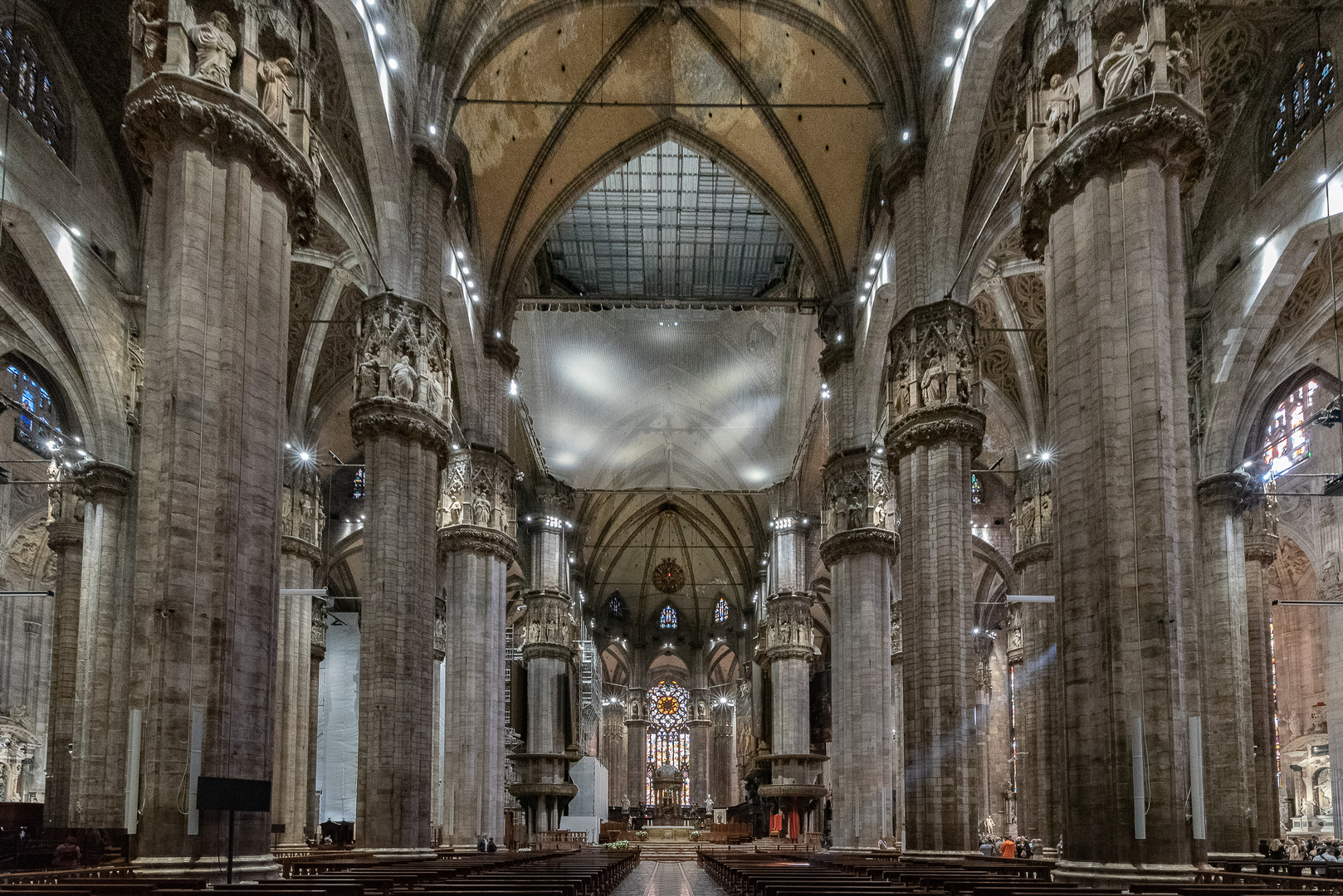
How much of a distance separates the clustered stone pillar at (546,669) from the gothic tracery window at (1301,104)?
3022 centimetres

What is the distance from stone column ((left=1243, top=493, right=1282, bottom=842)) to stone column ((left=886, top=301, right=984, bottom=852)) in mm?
7211

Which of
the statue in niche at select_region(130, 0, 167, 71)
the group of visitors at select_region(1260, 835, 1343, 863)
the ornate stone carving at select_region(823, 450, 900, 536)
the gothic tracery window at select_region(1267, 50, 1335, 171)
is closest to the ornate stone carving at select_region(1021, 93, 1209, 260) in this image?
the gothic tracery window at select_region(1267, 50, 1335, 171)

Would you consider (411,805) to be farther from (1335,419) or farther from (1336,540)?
(1336,540)

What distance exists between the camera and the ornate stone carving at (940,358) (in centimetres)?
2348

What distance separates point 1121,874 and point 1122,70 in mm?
8958

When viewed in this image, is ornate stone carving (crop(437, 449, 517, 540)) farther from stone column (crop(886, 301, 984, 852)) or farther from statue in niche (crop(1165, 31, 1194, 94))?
statue in niche (crop(1165, 31, 1194, 94))

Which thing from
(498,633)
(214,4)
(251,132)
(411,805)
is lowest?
(411,805)

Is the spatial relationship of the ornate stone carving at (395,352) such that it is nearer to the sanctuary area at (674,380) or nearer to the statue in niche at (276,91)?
the sanctuary area at (674,380)

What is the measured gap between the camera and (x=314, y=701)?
141 feet

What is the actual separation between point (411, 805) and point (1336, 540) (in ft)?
100

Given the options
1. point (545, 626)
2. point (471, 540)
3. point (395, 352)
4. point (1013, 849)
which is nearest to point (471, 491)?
point (471, 540)

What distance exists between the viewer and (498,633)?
107 ft

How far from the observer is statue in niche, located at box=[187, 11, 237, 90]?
544 inches

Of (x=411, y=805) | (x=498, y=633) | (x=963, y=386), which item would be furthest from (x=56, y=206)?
(x=963, y=386)
